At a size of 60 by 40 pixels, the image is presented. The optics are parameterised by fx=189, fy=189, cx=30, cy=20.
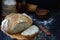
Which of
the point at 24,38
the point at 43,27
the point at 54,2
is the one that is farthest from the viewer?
the point at 54,2

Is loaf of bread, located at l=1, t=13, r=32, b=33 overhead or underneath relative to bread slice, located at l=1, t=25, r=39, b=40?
overhead

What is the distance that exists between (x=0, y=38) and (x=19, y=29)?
0.11 meters

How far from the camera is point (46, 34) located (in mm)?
965

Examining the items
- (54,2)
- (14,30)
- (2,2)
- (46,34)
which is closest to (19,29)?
(14,30)

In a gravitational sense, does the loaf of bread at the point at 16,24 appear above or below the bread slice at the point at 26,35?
above

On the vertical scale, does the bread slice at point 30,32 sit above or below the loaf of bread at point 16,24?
below

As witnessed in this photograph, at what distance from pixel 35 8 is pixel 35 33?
12.3 inches

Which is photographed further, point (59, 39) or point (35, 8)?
point (35, 8)

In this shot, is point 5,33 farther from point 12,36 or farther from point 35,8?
point 35,8

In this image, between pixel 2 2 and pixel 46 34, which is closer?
pixel 46 34

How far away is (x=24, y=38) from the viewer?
2.90ft

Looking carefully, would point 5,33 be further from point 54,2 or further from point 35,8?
point 54,2

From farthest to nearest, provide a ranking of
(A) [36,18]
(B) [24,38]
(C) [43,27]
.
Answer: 1. (A) [36,18]
2. (C) [43,27]
3. (B) [24,38]

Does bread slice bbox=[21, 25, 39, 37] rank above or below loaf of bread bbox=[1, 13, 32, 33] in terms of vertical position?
below
